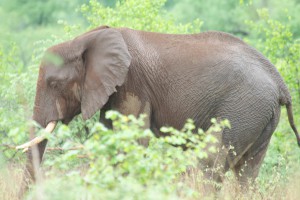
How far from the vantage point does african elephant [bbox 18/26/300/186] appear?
30.5 feet

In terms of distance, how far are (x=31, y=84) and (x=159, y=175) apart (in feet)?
18.9

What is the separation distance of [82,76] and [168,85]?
88 cm

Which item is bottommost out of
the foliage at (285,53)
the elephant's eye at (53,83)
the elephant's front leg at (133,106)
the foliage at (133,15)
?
the foliage at (285,53)

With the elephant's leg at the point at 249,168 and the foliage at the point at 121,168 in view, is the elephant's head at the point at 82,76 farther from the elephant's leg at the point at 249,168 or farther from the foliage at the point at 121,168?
the foliage at the point at 121,168

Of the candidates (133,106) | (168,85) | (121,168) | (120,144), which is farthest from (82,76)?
(120,144)

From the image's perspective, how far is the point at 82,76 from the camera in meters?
9.43

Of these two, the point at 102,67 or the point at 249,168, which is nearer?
the point at 102,67

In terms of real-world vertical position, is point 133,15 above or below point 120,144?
below

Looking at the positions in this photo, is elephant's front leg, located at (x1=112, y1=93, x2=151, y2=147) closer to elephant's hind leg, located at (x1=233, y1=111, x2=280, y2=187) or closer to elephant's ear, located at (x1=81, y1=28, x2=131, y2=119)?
elephant's ear, located at (x1=81, y1=28, x2=131, y2=119)

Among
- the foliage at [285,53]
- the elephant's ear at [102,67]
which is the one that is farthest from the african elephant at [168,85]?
the foliage at [285,53]

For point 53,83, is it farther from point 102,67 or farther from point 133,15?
point 133,15

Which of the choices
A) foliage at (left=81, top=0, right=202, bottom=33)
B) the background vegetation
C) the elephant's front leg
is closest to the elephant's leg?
the background vegetation

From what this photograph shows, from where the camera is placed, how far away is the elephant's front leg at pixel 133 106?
30.3 feet

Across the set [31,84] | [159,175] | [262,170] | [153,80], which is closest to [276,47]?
[262,170]
